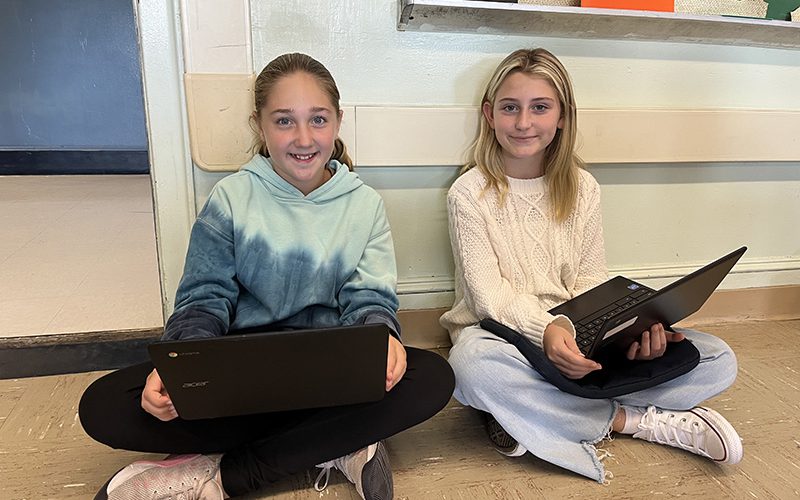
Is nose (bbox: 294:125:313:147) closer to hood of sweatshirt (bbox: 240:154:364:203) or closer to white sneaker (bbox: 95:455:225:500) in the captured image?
hood of sweatshirt (bbox: 240:154:364:203)

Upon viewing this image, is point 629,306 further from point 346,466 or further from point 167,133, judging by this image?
point 167,133

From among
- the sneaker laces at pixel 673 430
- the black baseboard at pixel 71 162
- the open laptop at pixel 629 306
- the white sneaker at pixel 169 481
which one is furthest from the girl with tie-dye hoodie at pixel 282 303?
the black baseboard at pixel 71 162

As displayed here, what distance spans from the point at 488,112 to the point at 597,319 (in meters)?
0.49

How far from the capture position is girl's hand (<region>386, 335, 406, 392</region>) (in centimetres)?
93

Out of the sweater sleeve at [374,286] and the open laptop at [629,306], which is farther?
the sweater sleeve at [374,286]

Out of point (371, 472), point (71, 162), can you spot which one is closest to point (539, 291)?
point (371, 472)

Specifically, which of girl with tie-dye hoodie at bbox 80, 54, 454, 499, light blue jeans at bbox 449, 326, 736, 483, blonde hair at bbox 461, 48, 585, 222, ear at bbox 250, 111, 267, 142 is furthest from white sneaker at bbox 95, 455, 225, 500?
blonde hair at bbox 461, 48, 585, 222

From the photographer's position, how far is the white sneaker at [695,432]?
1.04 metres

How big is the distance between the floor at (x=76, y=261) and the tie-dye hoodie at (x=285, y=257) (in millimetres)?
451

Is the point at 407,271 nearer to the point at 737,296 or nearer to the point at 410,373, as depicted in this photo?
the point at 410,373

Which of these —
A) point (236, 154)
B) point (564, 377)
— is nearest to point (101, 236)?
point (236, 154)

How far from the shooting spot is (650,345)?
1081mm

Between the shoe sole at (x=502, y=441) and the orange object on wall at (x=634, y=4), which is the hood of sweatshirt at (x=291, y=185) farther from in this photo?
the orange object on wall at (x=634, y=4)

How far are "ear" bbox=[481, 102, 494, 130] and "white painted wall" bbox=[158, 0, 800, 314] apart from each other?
54 mm
